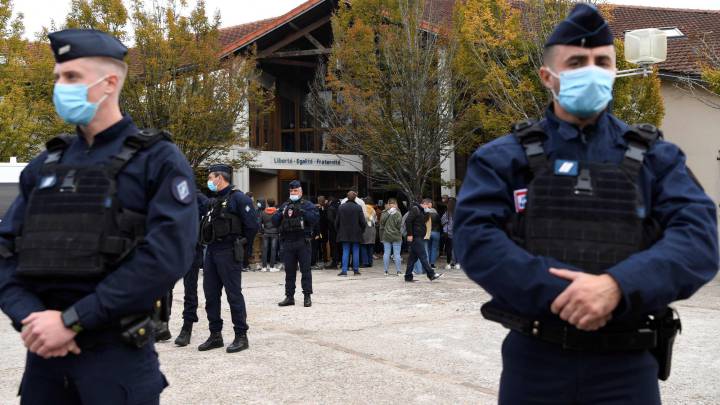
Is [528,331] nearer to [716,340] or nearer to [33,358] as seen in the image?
[33,358]

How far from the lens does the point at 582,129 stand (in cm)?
241

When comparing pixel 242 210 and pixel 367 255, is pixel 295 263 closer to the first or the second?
pixel 242 210

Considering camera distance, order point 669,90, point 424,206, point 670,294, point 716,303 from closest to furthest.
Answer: point 670,294, point 716,303, point 424,206, point 669,90

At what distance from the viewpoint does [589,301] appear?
2029mm

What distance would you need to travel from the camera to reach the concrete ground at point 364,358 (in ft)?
17.4

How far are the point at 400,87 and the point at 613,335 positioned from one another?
18437 millimetres

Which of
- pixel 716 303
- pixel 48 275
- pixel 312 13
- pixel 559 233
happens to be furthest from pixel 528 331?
pixel 312 13

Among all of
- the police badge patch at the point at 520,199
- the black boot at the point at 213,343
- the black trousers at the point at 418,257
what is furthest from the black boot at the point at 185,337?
the black trousers at the point at 418,257

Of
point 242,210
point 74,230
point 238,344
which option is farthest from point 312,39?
point 74,230

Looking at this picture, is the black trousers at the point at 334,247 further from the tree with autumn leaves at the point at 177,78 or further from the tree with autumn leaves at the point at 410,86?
the tree with autumn leaves at the point at 177,78

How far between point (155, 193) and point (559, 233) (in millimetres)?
1428

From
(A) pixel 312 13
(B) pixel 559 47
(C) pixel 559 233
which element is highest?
(A) pixel 312 13

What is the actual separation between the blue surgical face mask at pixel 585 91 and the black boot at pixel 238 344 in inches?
205

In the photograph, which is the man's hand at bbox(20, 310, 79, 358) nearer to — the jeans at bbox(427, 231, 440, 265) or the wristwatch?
the wristwatch
